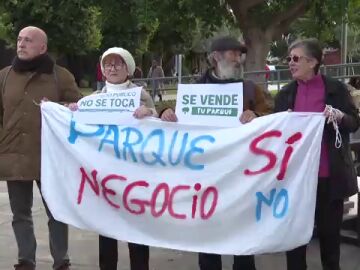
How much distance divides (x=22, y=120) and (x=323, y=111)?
2.01 meters

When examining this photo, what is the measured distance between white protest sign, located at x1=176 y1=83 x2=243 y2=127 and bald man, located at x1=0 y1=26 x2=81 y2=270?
95 cm

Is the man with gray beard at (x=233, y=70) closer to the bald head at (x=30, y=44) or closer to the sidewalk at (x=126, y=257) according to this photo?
the bald head at (x=30, y=44)

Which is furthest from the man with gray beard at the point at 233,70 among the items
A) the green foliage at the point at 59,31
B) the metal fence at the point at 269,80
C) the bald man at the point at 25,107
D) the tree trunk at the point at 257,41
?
the green foliage at the point at 59,31

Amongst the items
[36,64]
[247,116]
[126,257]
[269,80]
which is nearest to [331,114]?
[247,116]

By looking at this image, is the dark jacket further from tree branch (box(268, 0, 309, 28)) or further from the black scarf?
tree branch (box(268, 0, 309, 28))

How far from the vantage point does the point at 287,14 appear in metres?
7.53

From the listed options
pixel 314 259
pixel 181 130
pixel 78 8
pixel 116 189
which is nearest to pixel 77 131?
pixel 116 189

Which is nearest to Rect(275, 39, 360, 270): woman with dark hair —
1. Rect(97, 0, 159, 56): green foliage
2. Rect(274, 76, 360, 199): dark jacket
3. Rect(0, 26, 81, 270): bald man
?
Rect(274, 76, 360, 199): dark jacket

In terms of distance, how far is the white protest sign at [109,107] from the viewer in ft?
13.9

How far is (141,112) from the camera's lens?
4.20 meters

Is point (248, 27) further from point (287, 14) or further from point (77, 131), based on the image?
point (77, 131)

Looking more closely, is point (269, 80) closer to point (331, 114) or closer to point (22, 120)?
point (22, 120)

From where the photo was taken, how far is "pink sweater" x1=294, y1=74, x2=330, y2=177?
3969 millimetres

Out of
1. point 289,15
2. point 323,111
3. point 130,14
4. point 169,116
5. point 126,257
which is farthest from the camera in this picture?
point 289,15
